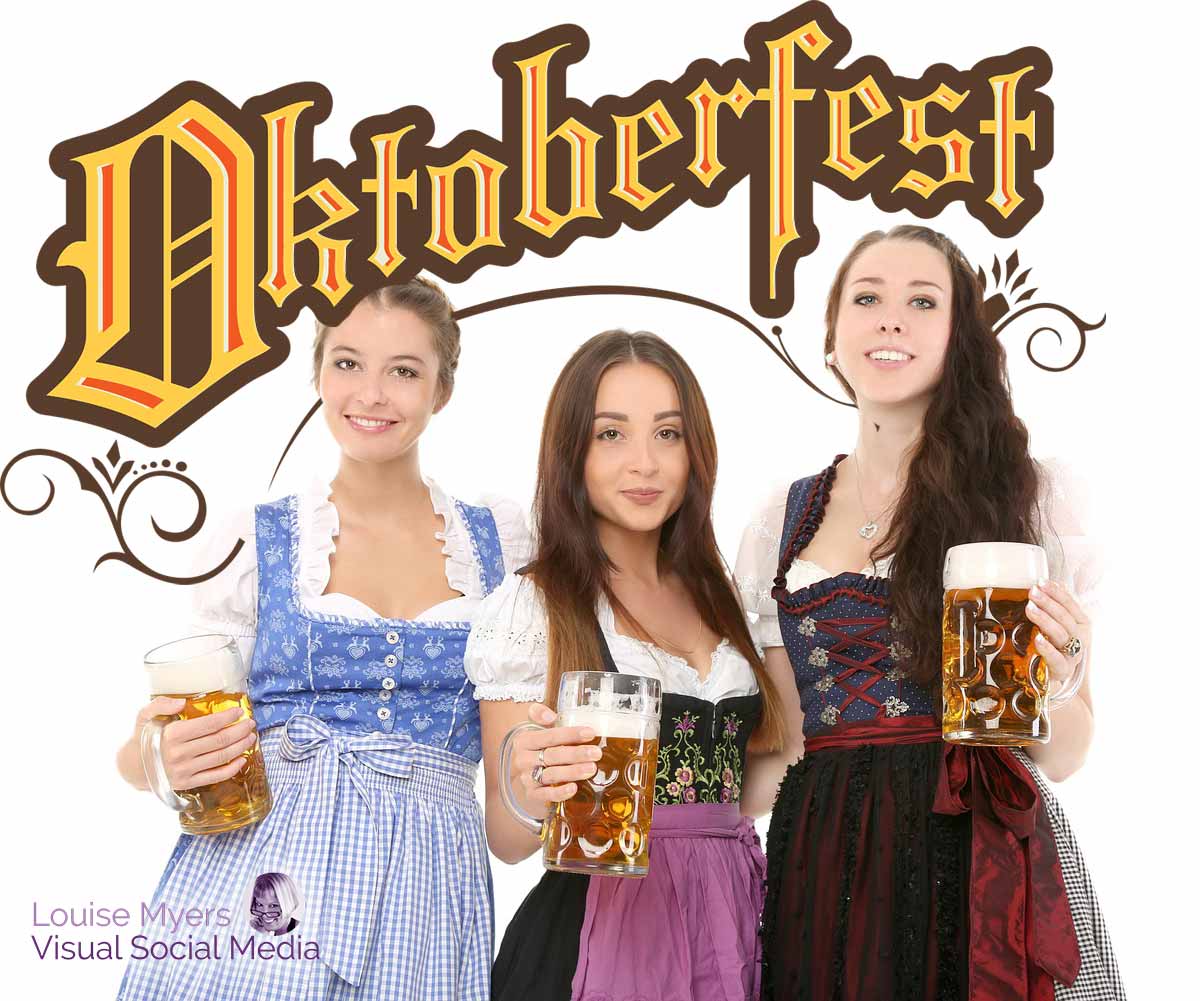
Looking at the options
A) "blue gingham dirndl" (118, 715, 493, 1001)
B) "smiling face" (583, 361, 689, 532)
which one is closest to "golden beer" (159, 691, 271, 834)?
"blue gingham dirndl" (118, 715, 493, 1001)

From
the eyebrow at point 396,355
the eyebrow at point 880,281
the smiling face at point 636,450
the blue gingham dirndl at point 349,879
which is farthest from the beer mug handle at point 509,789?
the eyebrow at point 880,281

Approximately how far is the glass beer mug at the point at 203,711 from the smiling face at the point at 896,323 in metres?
1.10

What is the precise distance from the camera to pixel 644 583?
2416 mm

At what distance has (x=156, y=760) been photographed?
2.06 m

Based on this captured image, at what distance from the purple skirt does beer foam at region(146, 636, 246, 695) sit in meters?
0.57

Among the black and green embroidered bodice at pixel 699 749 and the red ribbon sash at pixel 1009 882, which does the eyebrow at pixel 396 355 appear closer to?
the black and green embroidered bodice at pixel 699 749

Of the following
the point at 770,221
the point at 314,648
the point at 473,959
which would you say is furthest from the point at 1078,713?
the point at 770,221

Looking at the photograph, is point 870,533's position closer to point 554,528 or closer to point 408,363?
point 554,528

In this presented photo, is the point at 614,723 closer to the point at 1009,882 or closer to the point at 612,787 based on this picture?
the point at 612,787

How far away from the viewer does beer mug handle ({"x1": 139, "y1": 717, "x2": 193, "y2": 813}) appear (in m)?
2.06

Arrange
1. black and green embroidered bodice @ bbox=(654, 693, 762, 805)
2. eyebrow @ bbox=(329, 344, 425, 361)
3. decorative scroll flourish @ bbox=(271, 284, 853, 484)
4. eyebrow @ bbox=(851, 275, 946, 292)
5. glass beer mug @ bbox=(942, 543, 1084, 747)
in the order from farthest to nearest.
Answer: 1. decorative scroll flourish @ bbox=(271, 284, 853, 484)
2. eyebrow @ bbox=(329, 344, 425, 361)
3. eyebrow @ bbox=(851, 275, 946, 292)
4. black and green embroidered bodice @ bbox=(654, 693, 762, 805)
5. glass beer mug @ bbox=(942, 543, 1084, 747)

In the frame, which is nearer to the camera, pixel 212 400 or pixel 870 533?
pixel 870 533

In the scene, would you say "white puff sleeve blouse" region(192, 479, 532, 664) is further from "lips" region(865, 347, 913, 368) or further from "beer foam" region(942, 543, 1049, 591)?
"beer foam" region(942, 543, 1049, 591)

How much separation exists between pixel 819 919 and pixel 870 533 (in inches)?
24.0
